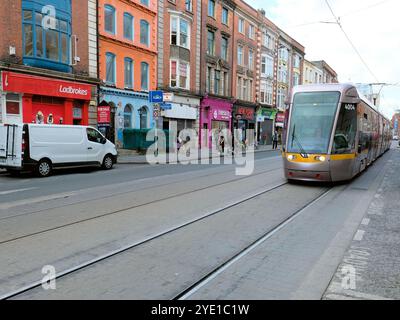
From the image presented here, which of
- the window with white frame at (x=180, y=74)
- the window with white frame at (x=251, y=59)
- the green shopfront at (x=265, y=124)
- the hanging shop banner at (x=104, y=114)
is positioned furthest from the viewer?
the green shopfront at (x=265, y=124)

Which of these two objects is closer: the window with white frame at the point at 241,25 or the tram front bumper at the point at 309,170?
the tram front bumper at the point at 309,170

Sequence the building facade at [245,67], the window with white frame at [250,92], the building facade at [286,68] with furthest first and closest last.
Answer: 1. the building facade at [286,68]
2. the window with white frame at [250,92]
3. the building facade at [245,67]

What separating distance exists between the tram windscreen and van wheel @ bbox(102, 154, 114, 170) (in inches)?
365

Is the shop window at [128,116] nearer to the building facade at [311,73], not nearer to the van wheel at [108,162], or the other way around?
the van wheel at [108,162]

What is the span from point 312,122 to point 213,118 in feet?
81.3

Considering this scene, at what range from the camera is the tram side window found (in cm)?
1055

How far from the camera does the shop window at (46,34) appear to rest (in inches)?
733

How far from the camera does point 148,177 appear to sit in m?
13.4

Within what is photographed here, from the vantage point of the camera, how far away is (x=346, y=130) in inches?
428

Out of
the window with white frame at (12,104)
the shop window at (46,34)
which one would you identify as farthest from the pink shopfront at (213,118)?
the window with white frame at (12,104)

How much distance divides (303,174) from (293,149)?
816 millimetres

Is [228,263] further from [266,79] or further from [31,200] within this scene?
[266,79]

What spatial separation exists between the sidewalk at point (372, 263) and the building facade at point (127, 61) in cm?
1795
